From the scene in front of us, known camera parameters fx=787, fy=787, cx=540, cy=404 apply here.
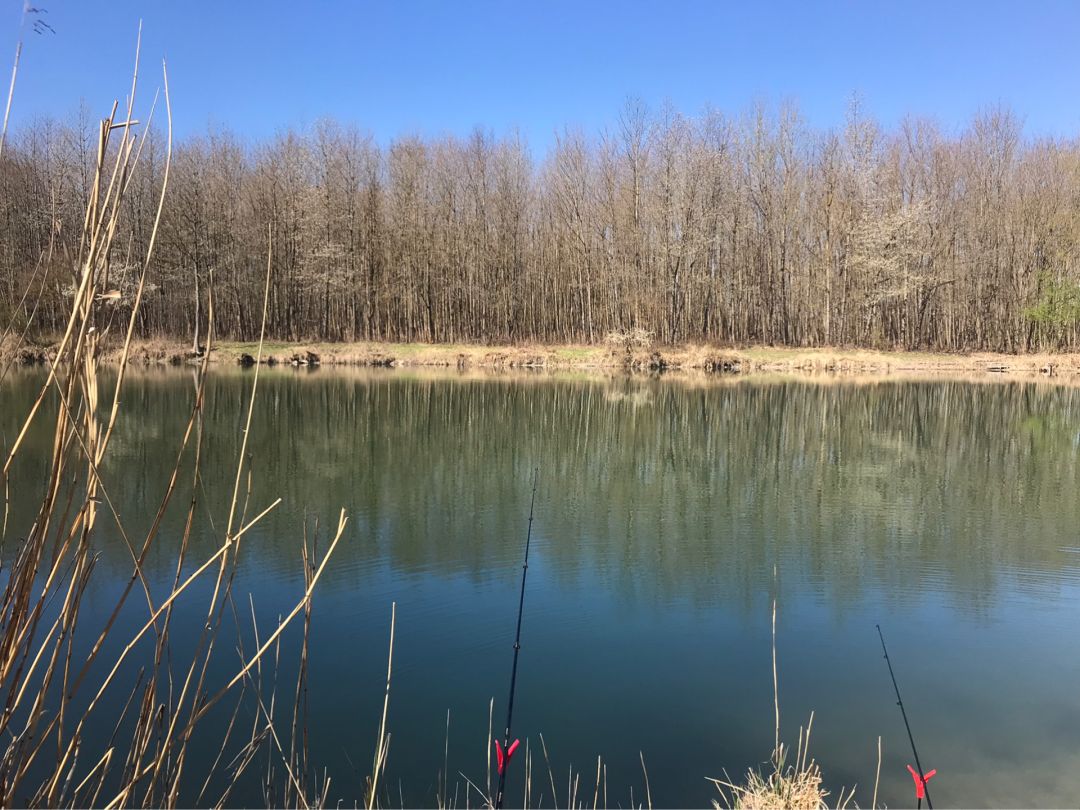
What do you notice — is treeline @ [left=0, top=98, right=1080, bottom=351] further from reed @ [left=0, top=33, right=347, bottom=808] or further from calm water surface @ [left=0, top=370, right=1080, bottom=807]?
reed @ [left=0, top=33, right=347, bottom=808]

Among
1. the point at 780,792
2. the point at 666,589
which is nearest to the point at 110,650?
the point at 780,792

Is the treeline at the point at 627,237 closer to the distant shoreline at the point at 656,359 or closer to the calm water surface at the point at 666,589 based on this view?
the distant shoreline at the point at 656,359

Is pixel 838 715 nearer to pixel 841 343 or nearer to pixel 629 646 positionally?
pixel 629 646

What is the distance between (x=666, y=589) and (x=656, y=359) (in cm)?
2599

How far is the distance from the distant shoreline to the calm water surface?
17.0 meters

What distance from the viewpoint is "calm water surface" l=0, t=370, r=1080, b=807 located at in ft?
13.2

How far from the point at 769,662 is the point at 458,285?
1369 inches

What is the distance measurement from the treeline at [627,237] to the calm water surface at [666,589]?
22772 millimetres

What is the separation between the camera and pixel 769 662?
5160 mm

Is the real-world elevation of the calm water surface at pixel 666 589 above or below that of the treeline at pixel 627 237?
below

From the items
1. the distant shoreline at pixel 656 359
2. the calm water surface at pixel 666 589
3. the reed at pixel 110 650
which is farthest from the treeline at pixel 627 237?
the reed at pixel 110 650

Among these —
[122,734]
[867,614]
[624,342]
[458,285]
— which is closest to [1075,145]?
[624,342]

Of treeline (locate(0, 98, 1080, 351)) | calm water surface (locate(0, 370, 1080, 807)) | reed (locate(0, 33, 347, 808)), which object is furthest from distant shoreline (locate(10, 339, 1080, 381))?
reed (locate(0, 33, 347, 808))

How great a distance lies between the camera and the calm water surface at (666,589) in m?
4.04
